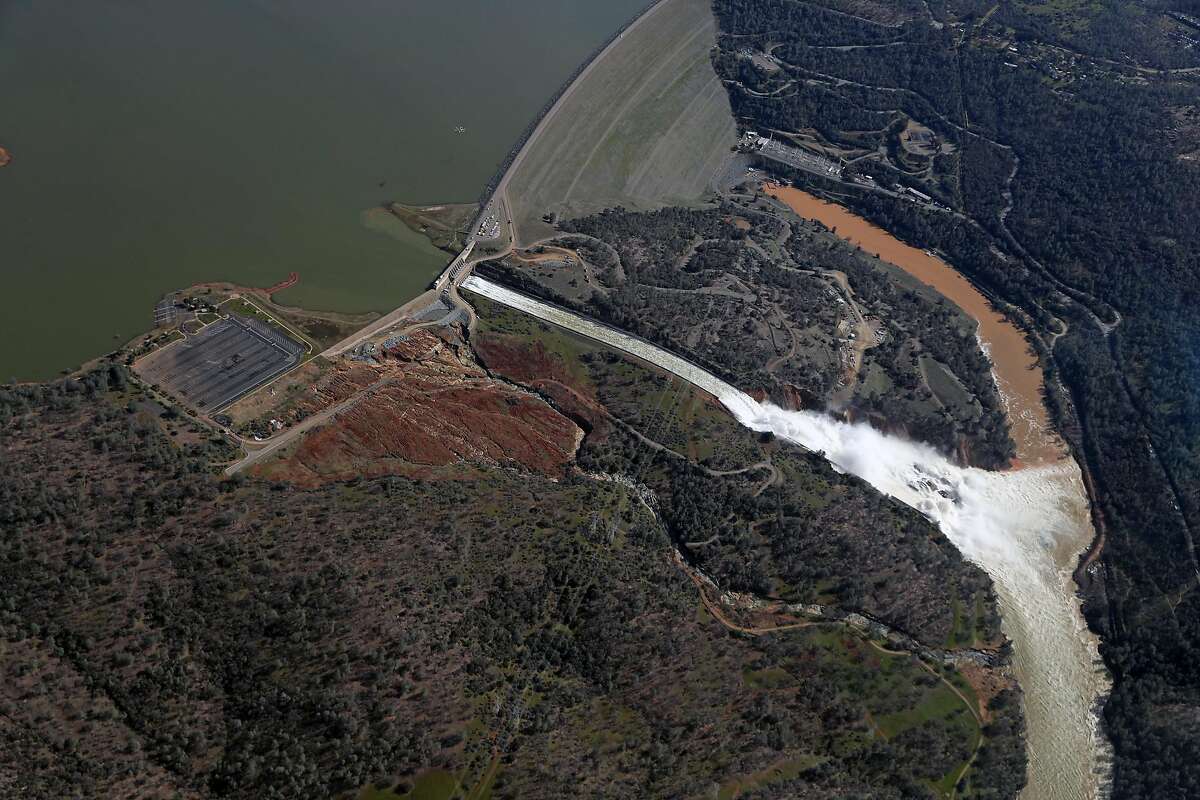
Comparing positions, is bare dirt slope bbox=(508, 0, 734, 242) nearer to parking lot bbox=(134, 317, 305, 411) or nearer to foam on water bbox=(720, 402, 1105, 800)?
parking lot bbox=(134, 317, 305, 411)

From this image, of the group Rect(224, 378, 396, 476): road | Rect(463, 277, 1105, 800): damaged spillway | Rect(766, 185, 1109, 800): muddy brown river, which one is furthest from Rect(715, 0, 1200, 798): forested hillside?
Rect(224, 378, 396, 476): road

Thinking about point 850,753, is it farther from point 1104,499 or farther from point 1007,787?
point 1104,499

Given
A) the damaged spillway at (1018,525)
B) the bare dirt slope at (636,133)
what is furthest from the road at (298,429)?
the bare dirt slope at (636,133)

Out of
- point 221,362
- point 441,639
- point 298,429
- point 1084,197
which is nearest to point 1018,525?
point 1084,197

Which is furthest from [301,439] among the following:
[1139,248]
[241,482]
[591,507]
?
[1139,248]

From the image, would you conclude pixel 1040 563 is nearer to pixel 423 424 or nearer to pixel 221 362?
pixel 423 424

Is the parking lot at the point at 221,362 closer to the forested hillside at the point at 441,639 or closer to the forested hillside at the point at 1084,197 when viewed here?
the forested hillside at the point at 441,639
